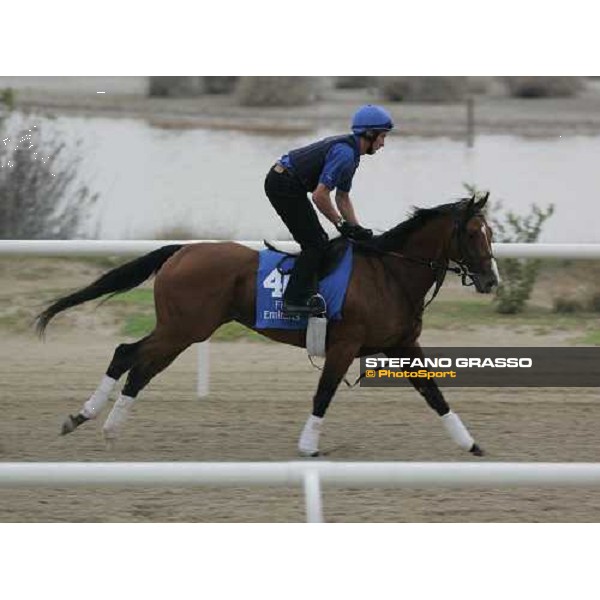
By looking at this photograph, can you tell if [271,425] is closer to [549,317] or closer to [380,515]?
[380,515]

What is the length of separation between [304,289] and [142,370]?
34.7 inches

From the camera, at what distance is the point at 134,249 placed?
713cm

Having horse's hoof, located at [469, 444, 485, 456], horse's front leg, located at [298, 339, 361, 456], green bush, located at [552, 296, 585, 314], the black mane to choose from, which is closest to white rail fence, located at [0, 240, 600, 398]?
the black mane

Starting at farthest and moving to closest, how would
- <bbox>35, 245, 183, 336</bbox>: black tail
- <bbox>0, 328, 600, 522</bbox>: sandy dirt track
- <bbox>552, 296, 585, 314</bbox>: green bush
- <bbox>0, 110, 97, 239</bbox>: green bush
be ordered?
<bbox>0, 110, 97, 239</bbox>: green bush
<bbox>552, 296, 585, 314</bbox>: green bush
<bbox>35, 245, 183, 336</bbox>: black tail
<bbox>0, 328, 600, 522</bbox>: sandy dirt track

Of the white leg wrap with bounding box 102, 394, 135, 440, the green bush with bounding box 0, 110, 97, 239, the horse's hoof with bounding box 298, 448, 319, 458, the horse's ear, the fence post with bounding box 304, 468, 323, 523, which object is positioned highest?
the horse's ear

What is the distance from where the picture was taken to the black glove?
5773mm

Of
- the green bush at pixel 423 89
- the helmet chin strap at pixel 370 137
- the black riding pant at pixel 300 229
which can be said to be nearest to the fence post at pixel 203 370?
the black riding pant at pixel 300 229

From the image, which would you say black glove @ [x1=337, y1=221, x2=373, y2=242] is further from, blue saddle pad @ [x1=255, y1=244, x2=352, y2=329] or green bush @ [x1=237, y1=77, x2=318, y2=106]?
green bush @ [x1=237, y1=77, x2=318, y2=106]

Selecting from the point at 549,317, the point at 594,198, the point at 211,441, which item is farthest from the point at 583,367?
the point at 594,198

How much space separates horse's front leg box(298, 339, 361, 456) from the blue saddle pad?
0.54ft

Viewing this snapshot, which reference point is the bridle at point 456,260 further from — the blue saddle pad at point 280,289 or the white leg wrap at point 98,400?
the white leg wrap at point 98,400

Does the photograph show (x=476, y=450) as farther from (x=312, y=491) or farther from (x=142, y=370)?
(x=312, y=491)

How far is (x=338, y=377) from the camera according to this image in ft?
18.7

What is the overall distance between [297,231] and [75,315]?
476 cm
